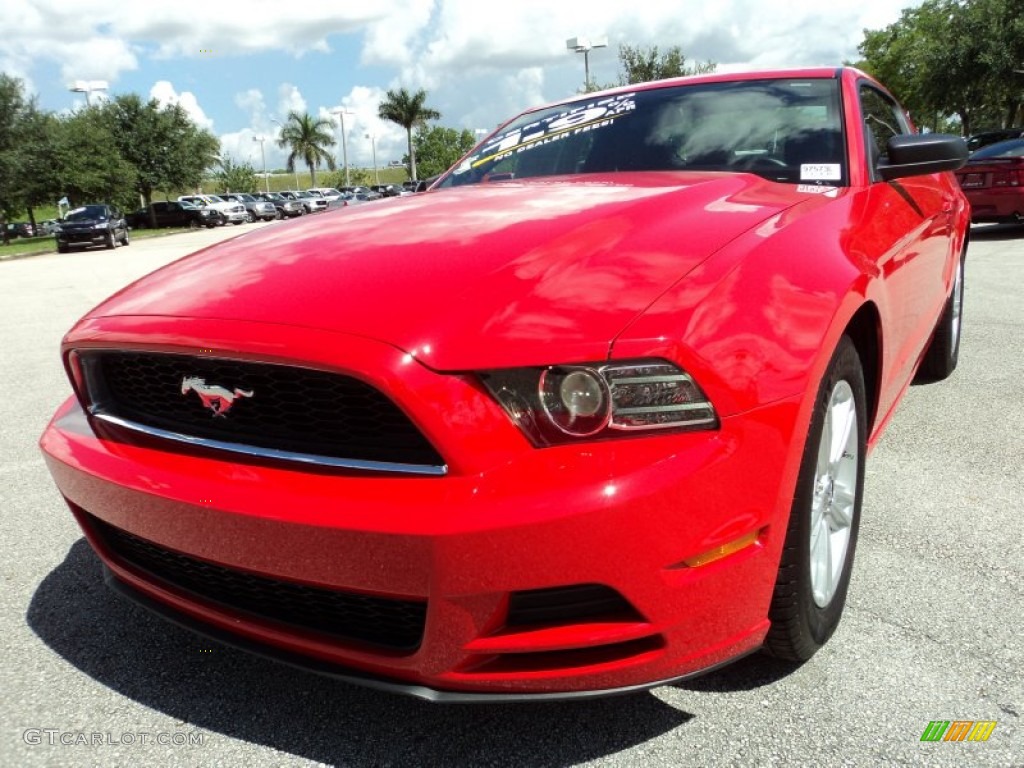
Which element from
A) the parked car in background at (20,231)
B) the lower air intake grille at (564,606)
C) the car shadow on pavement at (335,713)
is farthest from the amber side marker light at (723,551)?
the parked car in background at (20,231)

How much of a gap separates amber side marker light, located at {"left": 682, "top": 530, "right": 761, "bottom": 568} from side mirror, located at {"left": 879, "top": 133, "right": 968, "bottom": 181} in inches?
67.5

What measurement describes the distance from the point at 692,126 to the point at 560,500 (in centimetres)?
200

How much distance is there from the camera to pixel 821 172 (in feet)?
8.84

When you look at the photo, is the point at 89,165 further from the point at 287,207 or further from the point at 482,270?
the point at 482,270

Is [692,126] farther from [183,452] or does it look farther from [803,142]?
[183,452]

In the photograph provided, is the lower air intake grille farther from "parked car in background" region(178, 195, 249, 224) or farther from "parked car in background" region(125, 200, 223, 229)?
"parked car in background" region(178, 195, 249, 224)

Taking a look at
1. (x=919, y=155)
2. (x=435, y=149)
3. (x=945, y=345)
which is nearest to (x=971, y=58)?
(x=945, y=345)

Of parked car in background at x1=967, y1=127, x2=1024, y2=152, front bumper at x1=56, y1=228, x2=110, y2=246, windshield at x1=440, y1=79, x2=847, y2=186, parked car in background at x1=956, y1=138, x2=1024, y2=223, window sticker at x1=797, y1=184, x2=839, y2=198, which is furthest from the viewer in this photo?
front bumper at x1=56, y1=228, x2=110, y2=246

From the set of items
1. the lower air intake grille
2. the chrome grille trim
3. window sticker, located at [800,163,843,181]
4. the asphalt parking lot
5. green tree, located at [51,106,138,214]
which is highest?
green tree, located at [51,106,138,214]

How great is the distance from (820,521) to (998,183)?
1053cm

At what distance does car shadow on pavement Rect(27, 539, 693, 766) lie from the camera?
1.81 metres

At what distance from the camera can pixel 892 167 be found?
9.18 ft

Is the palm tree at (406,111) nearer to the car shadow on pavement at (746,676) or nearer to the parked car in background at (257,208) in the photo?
the parked car in background at (257,208)

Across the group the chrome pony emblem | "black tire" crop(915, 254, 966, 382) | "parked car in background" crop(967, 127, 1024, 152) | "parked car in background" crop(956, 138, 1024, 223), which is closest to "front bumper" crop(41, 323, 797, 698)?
the chrome pony emblem
